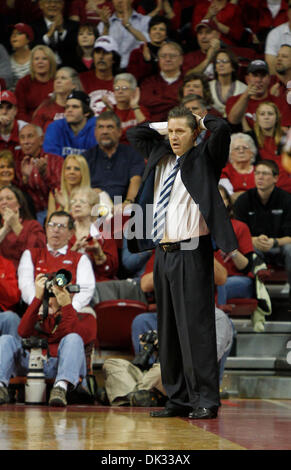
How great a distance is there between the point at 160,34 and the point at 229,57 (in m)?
1.27

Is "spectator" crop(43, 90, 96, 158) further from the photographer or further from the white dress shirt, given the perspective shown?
the photographer

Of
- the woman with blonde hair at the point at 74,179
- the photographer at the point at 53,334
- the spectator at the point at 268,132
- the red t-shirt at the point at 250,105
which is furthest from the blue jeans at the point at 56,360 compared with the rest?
the red t-shirt at the point at 250,105

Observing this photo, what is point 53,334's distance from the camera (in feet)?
18.0

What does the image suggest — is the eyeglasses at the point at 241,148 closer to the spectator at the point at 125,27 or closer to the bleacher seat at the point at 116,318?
Result: the bleacher seat at the point at 116,318

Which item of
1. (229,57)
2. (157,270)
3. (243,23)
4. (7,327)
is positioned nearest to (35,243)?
(7,327)

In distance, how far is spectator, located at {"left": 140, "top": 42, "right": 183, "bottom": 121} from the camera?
29.1ft

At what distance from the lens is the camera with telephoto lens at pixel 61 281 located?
17.5 feet

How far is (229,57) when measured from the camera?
8.48 meters

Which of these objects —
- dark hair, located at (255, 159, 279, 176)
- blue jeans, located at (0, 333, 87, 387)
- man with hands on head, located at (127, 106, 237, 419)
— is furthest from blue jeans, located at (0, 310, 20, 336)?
dark hair, located at (255, 159, 279, 176)

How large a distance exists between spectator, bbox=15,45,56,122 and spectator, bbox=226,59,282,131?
85.3 inches

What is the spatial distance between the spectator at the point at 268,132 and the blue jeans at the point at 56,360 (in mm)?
3316

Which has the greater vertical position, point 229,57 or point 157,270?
point 229,57

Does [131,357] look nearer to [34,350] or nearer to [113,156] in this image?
[34,350]

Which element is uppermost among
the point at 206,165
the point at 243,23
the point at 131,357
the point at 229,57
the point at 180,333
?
the point at 243,23
